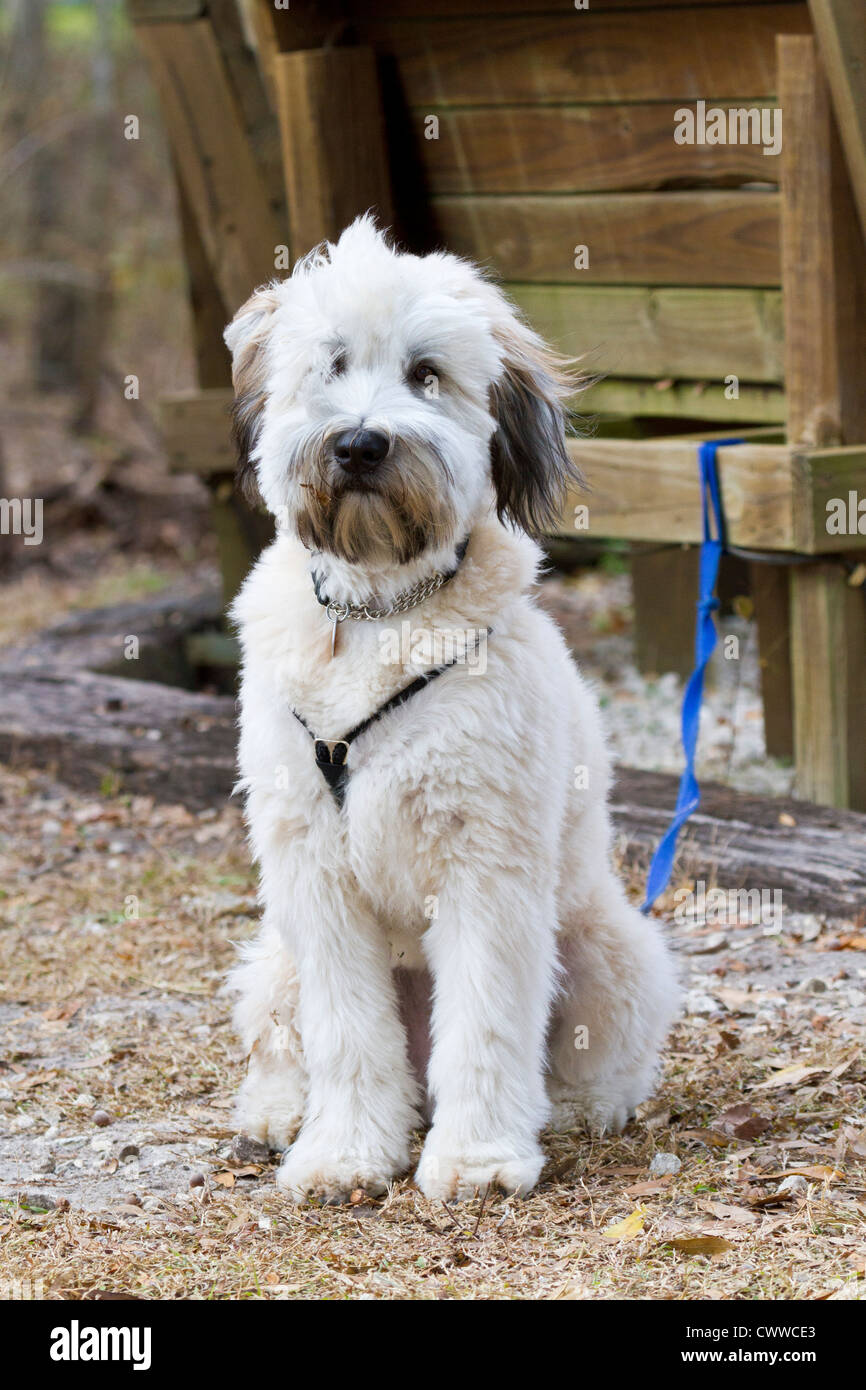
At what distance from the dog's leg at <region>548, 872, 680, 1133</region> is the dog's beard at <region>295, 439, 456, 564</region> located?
3.37 ft

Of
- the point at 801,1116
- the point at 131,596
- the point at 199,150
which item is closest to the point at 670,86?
the point at 199,150

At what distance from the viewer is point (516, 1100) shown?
3.37 metres

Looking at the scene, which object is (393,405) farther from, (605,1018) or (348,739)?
(605,1018)

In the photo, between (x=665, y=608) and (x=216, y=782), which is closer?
(x=216, y=782)

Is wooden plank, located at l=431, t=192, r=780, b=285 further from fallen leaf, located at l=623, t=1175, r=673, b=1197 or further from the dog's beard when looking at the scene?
fallen leaf, located at l=623, t=1175, r=673, b=1197

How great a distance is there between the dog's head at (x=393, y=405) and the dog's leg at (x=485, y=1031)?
0.74m

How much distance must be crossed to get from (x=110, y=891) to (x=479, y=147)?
135 inches

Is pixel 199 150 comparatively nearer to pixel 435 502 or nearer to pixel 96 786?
pixel 96 786

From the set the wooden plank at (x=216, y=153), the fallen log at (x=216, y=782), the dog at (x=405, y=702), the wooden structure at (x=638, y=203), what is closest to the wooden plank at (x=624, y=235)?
the wooden structure at (x=638, y=203)

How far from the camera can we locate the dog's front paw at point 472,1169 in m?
3.31

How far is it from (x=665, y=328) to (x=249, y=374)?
344 centimetres

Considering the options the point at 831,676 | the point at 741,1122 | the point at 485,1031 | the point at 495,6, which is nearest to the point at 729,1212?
the point at 741,1122

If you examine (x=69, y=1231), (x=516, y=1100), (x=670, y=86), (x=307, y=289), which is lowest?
(x=69, y=1231)

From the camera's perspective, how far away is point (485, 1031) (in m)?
3.30
